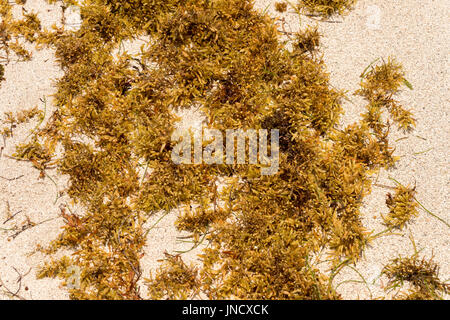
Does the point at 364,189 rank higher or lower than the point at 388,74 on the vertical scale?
lower

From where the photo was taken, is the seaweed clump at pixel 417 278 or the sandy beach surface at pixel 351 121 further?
the sandy beach surface at pixel 351 121

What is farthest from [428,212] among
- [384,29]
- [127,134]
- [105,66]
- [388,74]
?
[105,66]

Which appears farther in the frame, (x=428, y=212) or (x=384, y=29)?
(x=384, y=29)

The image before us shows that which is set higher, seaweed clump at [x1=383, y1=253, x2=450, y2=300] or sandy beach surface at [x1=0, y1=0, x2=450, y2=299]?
sandy beach surface at [x1=0, y1=0, x2=450, y2=299]

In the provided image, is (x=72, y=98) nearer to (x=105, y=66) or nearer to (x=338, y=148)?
(x=105, y=66)

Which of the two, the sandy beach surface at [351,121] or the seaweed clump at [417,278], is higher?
the sandy beach surface at [351,121]

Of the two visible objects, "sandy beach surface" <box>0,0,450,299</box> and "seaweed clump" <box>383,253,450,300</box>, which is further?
"sandy beach surface" <box>0,0,450,299</box>

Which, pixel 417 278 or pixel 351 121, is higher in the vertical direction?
pixel 351 121

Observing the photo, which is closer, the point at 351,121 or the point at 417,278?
the point at 417,278
